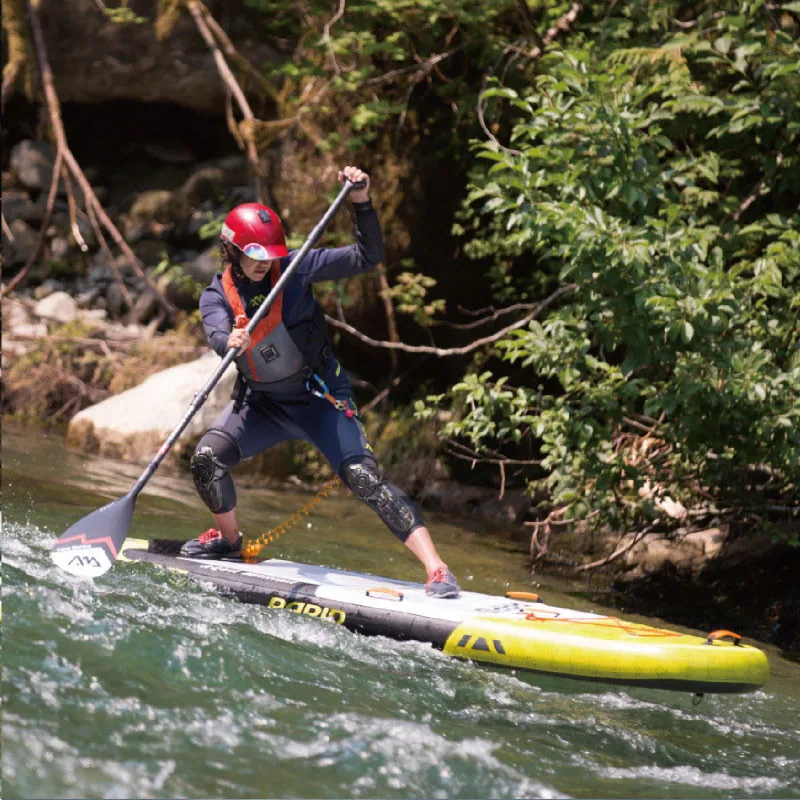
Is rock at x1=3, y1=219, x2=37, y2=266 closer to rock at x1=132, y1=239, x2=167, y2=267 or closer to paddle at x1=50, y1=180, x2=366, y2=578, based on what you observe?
rock at x1=132, y1=239, x2=167, y2=267

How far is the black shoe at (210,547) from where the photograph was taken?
5.02m

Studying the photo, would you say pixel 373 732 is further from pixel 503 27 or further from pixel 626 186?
pixel 503 27

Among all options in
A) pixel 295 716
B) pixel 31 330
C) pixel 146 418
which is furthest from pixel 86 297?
pixel 295 716

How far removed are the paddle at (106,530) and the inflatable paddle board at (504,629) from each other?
0.36 metres

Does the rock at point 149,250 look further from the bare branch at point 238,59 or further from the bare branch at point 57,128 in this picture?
the bare branch at point 238,59

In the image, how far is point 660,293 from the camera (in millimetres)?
5090

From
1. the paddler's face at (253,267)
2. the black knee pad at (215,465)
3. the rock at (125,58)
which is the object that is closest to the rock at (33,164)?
the rock at (125,58)

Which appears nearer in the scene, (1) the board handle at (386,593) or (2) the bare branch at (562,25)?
(1) the board handle at (386,593)

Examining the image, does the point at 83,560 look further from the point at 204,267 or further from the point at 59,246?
the point at 59,246

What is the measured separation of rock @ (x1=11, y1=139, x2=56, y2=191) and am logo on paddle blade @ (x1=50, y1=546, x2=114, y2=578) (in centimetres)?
923

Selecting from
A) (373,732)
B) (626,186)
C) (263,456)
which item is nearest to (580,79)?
(626,186)

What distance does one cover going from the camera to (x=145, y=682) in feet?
10.3

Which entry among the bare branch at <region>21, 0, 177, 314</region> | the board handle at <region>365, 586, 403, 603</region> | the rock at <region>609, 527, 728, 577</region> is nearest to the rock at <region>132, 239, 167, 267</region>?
the bare branch at <region>21, 0, 177, 314</region>

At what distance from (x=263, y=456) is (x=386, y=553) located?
99.1 inches
